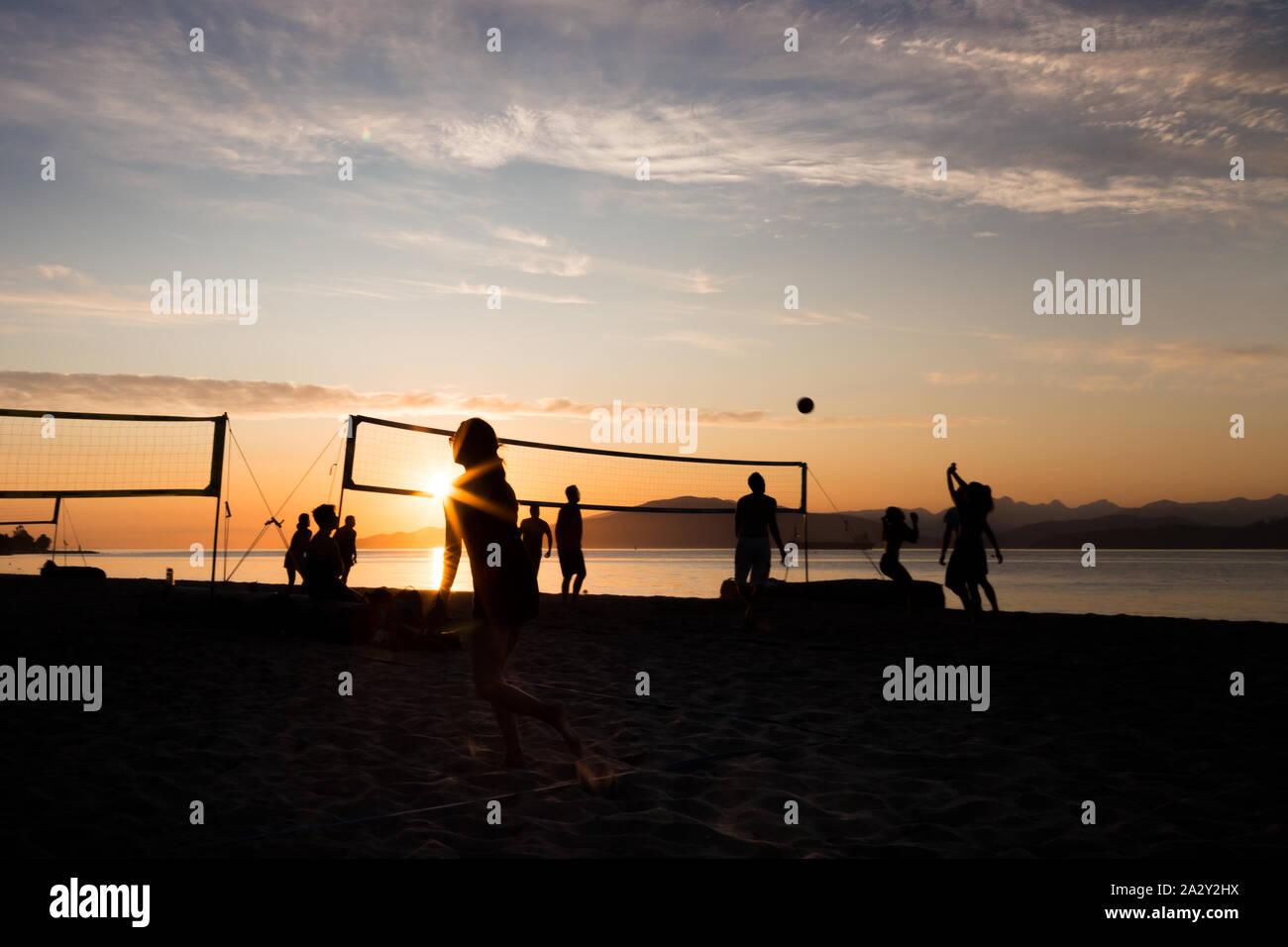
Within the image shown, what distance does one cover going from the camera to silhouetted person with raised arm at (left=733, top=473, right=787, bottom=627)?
973 centimetres

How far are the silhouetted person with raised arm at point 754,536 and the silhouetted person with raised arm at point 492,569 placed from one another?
19.6 feet

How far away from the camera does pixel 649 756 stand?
4332mm

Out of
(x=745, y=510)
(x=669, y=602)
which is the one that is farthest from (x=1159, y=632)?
(x=669, y=602)

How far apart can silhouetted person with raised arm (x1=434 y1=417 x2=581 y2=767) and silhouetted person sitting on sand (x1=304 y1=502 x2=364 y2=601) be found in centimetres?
517

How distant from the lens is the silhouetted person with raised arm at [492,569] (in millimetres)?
3844

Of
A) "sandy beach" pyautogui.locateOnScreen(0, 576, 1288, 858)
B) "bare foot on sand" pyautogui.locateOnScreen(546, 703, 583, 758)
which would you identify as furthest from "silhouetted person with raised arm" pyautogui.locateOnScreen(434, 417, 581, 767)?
"sandy beach" pyautogui.locateOnScreen(0, 576, 1288, 858)

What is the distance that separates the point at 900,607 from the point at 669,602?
3.39 meters

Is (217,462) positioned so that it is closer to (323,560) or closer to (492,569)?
(323,560)

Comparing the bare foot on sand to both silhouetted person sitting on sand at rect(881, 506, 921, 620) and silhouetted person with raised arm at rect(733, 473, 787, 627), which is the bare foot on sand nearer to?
silhouetted person with raised arm at rect(733, 473, 787, 627)


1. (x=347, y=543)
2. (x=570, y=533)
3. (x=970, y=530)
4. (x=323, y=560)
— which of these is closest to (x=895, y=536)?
(x=970, y=530)

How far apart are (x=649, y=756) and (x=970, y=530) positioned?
22.6 feet

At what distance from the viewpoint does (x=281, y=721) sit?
4934 millimetres

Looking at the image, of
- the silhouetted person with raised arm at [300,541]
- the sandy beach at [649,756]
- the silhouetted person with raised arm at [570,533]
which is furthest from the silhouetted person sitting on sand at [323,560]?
the silhouetted person with raised arm at [570,533]
